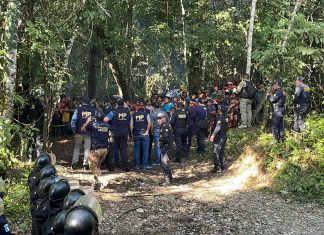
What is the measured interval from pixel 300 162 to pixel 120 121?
16.5ft

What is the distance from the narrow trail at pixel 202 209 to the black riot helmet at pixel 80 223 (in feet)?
16.2

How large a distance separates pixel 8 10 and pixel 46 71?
197 cm

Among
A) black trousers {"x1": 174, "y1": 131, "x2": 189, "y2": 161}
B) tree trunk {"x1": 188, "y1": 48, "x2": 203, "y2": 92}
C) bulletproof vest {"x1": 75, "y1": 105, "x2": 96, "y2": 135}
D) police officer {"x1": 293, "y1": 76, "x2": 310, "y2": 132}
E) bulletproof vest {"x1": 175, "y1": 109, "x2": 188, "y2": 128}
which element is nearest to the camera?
police officer {"x1": 293, "y1": 76, "x2": 310, "y2": 132}

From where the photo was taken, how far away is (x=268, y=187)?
10281 mm

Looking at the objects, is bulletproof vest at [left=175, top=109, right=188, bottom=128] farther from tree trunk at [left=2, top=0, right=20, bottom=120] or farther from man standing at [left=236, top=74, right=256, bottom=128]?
tree trunk at [left=2, top=0, right=20, bottom=120]

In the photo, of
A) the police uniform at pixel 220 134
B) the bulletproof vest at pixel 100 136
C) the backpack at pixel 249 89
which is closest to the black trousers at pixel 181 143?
the police uniform at pixel 220 134

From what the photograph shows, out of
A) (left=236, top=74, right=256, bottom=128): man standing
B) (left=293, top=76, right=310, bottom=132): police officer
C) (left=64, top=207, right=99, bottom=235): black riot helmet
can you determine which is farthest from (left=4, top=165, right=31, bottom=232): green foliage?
(left=236, top=74, right=256, bottom=128): man standing

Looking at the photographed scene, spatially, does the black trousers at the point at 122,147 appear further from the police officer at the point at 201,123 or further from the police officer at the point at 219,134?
the police officer at the point at 201,123

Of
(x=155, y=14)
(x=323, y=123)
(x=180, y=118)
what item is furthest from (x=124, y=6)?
(x=323, y=123)

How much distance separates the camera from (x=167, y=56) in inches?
909

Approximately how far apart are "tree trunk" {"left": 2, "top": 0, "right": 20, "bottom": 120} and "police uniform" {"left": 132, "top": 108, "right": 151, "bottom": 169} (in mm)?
4701

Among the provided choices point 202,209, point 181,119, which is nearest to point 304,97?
point 181,119

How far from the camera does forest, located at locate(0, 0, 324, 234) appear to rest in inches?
338

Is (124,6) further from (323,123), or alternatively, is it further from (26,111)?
(323,123)
